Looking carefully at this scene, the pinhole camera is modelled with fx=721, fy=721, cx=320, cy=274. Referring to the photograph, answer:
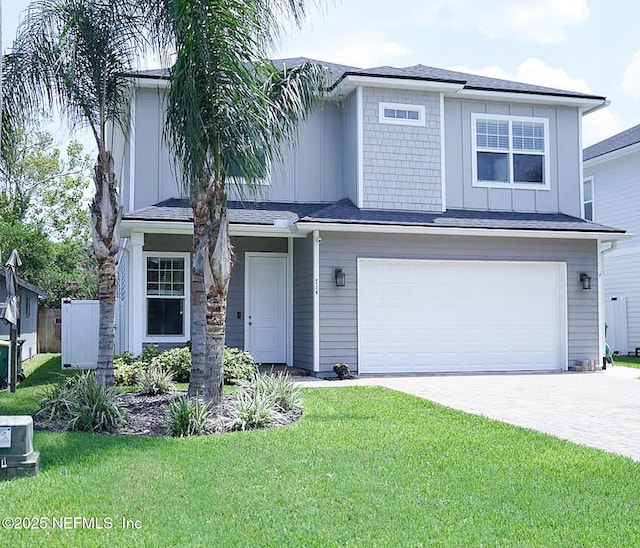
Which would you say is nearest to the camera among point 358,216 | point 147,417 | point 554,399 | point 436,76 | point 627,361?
point 147,417

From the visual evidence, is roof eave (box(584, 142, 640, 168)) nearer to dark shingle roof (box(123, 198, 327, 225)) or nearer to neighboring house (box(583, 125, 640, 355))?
neighboring house (box(583, 125, 640, 355))

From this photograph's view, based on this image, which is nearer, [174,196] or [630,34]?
[630,34]

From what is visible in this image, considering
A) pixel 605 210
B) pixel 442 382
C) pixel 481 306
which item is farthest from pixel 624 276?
pixel 442 382

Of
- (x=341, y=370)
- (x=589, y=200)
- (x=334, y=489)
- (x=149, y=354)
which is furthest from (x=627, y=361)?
(x=334, y=489)

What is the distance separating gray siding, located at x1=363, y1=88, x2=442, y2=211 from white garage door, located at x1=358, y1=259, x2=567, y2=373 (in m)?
1.37

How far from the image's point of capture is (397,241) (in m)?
14.1

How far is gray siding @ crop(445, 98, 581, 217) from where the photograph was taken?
50.7ft

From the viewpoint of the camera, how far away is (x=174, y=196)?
14.6m

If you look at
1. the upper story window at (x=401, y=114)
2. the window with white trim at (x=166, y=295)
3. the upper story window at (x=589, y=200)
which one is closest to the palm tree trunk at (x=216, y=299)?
the window with white trim at (x=166, y=295)

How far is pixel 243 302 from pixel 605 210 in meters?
13.1

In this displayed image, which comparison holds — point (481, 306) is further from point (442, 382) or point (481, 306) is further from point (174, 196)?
point (174, 196)

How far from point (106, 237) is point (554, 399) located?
22.3 ft

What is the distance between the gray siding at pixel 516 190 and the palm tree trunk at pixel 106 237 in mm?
7934

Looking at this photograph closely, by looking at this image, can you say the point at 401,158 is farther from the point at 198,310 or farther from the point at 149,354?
the point at 198,310
